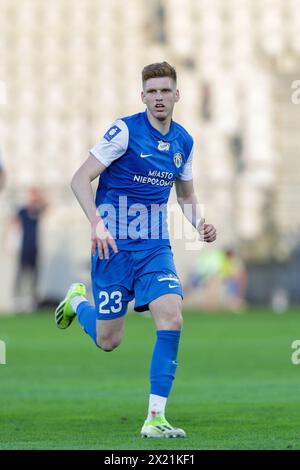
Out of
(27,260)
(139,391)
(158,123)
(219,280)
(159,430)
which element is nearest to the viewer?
(159,430)

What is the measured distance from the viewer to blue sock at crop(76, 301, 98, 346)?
7523 mm

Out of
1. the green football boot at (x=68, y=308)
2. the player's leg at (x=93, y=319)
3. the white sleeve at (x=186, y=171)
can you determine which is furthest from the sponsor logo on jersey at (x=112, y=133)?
the green football boot at (x=68, y=308)

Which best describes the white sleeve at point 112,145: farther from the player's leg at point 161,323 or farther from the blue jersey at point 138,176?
the player's leg at point 161,323

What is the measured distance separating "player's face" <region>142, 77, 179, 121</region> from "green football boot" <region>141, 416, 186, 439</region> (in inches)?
68.4

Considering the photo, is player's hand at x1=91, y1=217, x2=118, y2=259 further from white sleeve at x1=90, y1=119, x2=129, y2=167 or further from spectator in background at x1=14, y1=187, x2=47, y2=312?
spectator in background at x1=14, y1=187, x2=47, y2=312

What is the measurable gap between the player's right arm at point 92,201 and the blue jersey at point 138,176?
66 millimetres

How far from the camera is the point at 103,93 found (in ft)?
82.8

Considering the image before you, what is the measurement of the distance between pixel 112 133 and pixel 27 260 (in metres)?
15.5

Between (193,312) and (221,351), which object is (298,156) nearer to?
(193,312)

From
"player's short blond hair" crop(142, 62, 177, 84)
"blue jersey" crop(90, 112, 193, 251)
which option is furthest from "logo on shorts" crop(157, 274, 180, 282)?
"player's short blond hair" crop(142, 62, 177, 84)

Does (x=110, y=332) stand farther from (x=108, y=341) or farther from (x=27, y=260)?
(x=27, y=260)

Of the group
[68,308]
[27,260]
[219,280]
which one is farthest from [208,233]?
[219,280]

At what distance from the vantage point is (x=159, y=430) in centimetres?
638
